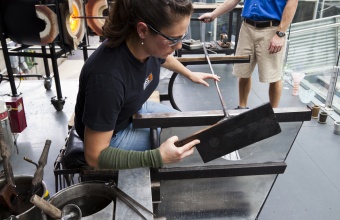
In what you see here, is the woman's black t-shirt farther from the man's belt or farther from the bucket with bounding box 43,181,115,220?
the man's belt

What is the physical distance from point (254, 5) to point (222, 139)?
67.1 inches

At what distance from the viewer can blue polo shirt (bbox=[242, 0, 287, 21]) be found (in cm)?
233

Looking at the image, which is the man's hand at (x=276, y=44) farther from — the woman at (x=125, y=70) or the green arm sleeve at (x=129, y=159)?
the green arm sleeve at (x=129, y=159)

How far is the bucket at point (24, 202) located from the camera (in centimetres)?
127

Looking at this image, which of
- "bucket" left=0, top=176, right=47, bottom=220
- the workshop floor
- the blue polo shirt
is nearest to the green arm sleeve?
"bucket" left=0, top=176, right=47, bottom=220

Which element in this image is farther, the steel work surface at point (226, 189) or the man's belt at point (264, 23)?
the man's belt at point (264, 23)

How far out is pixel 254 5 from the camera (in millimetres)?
2385

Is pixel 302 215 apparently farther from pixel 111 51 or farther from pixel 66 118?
pixel 66 118

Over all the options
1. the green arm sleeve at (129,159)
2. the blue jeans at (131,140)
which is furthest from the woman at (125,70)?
the blue jeans at (131,140)

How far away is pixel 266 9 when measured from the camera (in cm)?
236

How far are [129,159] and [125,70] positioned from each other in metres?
0.33

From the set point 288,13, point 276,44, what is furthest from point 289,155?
point 288,13

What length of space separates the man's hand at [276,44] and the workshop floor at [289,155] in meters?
0.77

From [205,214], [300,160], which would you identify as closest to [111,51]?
[205,214]
